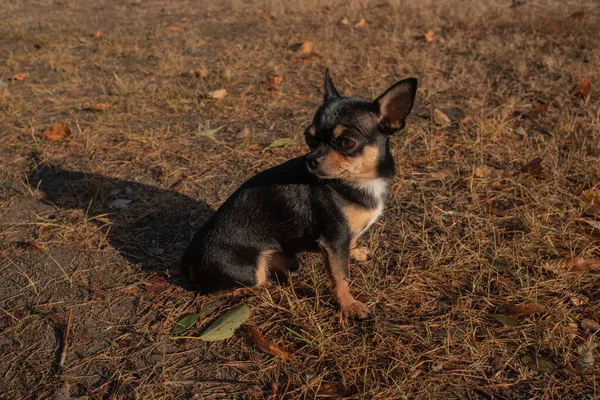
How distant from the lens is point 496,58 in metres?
7.00

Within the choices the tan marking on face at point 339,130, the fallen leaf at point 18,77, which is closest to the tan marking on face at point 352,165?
the tan marking on face at point 339,130

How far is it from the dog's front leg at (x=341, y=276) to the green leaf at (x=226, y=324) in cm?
60

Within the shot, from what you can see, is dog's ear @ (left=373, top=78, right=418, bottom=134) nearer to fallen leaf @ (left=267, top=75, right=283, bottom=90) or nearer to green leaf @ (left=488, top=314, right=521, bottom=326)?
green leaf @ (left=488, top=314, right=521, bottom=326)

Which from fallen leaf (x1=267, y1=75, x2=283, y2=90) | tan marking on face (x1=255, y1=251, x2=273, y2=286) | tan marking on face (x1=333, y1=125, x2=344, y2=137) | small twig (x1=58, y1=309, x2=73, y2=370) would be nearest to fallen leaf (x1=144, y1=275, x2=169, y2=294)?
small twig (x1=58, y1=309, x2=73, y2=370)

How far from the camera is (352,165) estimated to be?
277 centimetres

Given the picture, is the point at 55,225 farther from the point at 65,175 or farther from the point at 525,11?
the point at 525,11

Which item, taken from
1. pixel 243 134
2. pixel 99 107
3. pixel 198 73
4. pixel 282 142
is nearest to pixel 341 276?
pixel 282 142

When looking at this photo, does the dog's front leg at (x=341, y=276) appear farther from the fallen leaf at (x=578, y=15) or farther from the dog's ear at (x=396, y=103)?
the fallen leaf at (x=578, y=15)

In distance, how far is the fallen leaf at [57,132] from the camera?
510 centimetres

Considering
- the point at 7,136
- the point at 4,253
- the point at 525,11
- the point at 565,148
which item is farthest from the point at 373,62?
the point at 4,253

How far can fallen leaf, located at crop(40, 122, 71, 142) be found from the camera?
5098 mm

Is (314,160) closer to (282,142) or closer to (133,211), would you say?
(133,211)

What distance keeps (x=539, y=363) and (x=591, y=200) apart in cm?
184

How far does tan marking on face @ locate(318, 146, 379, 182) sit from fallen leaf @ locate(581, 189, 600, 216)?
204 cm
